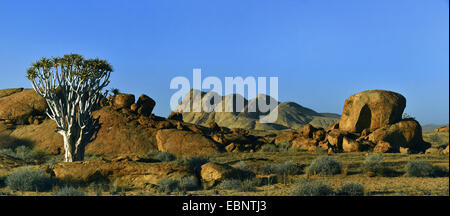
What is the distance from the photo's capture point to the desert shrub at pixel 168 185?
13905mm

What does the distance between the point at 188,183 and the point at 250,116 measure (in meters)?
87.0

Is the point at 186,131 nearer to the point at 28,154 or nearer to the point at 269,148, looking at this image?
the point at 269,148

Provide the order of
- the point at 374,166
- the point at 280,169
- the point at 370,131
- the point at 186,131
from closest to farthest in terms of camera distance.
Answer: the point at 280,169, the point at 374,166, the point at 186,131, the point at 370,131

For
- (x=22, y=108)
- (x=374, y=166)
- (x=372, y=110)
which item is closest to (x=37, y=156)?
(x=22, y=108)

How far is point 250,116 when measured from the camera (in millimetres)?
101125

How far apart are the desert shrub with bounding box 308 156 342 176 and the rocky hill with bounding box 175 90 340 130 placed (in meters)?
68.1

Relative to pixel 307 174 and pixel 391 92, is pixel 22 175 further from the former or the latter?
pixel 391 92

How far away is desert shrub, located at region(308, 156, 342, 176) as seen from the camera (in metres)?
17.5

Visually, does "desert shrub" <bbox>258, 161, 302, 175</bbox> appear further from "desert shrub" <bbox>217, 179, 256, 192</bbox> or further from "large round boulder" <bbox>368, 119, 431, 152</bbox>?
"large round boulder" <bbox>368, 119, 431, 152</bbox>

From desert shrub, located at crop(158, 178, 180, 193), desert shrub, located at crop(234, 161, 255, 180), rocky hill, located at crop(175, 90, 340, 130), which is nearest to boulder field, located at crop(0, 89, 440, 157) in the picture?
desert shrub, located at crop(234, 161, 255, 180)

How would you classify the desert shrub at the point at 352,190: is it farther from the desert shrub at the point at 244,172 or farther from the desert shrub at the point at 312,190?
the desert shrub at the point at 244,172
